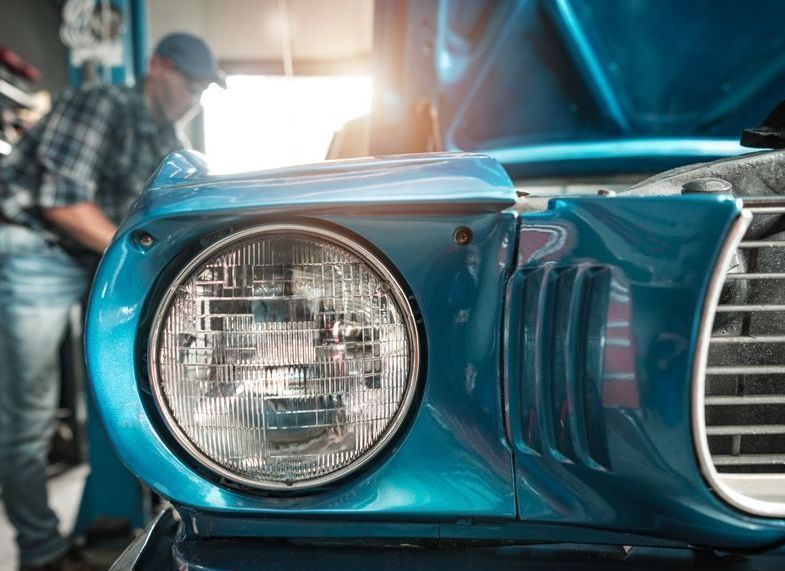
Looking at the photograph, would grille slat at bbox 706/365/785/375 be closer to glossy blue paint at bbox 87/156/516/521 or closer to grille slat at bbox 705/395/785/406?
grille slat at bbox 705/395/785/406

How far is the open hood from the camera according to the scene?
1649 millimetres

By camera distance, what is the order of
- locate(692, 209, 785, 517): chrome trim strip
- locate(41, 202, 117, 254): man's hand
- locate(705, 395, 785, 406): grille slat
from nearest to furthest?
locate(692, 209, 785, 517): chrome trim strip, locate(705, 395, 785, 406): grille slat, locate(41, 202, 117, 254): man's hand

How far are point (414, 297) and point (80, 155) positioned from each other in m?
1.64

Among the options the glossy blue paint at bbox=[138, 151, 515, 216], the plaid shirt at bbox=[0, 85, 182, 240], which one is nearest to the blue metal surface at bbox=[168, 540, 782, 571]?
the glossy blue paint at bbox=[138, 151, 515, 216]

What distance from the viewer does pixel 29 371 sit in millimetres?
1933

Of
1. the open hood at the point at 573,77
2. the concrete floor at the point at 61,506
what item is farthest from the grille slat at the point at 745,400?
the concrete floor at the point at 61,506

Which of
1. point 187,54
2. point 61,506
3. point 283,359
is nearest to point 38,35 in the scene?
point 187,54

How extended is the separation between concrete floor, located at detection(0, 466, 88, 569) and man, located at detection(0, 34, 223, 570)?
9.7 inches

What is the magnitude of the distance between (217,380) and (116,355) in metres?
0.11

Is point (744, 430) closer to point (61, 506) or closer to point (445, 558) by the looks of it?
point (445, 558)

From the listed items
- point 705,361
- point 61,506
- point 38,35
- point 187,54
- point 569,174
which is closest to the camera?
point 705,361

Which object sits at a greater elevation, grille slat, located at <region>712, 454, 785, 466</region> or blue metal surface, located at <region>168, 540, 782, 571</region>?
grille slat, located at <region>712, 454, 785, 466</region>

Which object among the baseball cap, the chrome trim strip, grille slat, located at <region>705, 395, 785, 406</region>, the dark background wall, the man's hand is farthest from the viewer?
the dark background wall

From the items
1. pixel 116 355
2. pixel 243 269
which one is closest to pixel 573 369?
pixel 243 269
